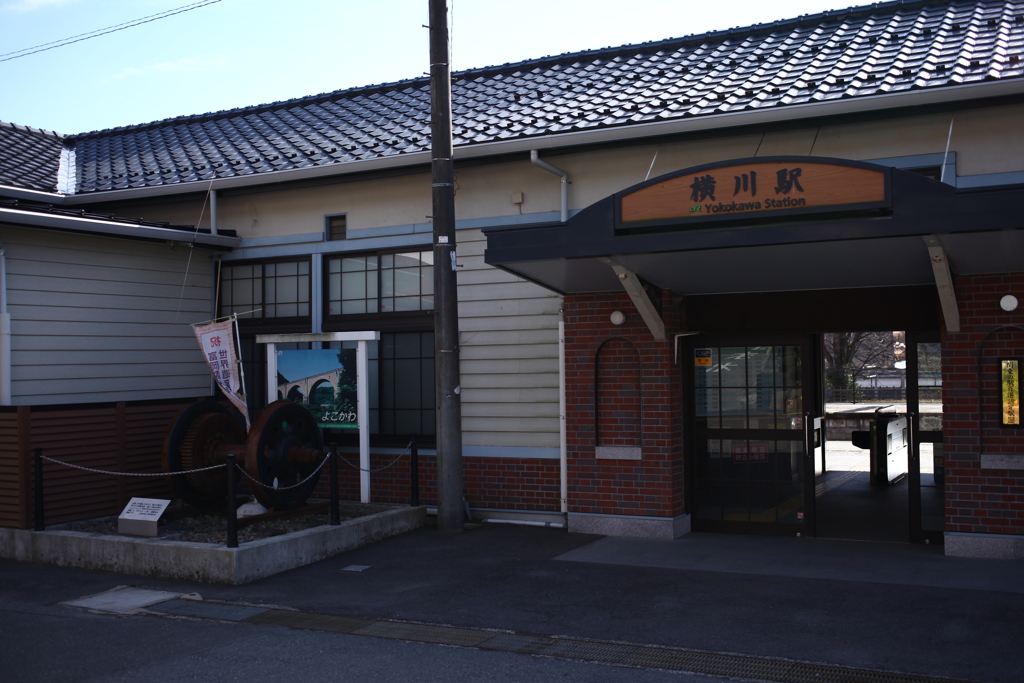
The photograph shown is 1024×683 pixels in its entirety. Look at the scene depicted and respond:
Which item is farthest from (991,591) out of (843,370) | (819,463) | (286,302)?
(843,370)

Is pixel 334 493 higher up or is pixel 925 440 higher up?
pixel 925 440

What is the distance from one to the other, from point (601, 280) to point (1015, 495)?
4439 mm

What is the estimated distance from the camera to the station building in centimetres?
806

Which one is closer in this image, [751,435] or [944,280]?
[944,280]

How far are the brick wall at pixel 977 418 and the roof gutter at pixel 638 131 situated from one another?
1767 millimetres

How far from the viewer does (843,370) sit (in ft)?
128

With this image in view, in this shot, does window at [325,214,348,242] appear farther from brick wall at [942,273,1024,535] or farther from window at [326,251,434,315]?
brick wall at [942,273,1024,535]

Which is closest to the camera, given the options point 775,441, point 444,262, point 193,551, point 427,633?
point 427,633

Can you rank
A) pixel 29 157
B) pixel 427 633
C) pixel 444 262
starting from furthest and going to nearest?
1. pixel 29 157
2. pixel 444 262
3. pixel 427 633

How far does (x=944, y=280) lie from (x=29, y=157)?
13905 mm

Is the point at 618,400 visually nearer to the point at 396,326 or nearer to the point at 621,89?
the point at 396,326

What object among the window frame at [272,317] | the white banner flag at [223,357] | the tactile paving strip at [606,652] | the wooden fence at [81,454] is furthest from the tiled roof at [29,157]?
the tactile paving strip at [606,652]

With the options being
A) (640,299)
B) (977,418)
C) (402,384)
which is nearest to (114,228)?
(402,384)

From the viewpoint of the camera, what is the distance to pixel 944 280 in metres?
7.75
